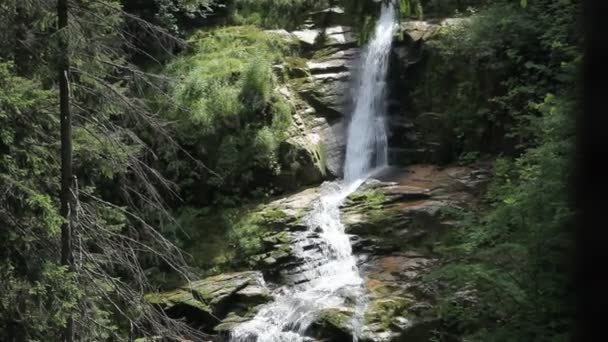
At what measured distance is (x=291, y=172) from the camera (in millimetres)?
14227

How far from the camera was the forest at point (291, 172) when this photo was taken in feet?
20.7

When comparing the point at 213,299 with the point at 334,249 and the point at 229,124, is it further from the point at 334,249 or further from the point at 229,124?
the point at 229,124

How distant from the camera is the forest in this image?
6312 mm

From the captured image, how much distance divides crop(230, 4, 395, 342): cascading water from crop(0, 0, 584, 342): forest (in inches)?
1.6

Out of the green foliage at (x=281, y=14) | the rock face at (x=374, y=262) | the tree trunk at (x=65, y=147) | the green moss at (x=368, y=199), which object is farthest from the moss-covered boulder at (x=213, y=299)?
the green foliage at (x=281, y=14)

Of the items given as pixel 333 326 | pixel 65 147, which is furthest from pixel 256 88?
pixel 65 147

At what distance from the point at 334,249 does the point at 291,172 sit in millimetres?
2912

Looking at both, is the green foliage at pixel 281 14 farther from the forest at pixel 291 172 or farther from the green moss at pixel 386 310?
the green moss at pixel 386 310

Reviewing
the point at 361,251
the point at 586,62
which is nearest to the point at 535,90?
the point at 361,251

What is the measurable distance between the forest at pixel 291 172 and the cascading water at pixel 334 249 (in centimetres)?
4

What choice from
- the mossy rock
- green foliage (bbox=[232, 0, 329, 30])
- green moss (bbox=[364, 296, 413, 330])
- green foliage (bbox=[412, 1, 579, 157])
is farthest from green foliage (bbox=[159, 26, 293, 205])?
green moss (bbox=[364, 296, 413, 330])

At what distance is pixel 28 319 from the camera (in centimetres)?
616

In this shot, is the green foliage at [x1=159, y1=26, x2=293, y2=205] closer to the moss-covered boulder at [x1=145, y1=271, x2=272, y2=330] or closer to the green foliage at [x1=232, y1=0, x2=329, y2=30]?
the green foliage at [x1=232, y1=0, x2=329, y2=30]

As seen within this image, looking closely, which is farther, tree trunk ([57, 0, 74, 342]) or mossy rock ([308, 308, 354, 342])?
mossy rock ([308, 308, 354, 342])
